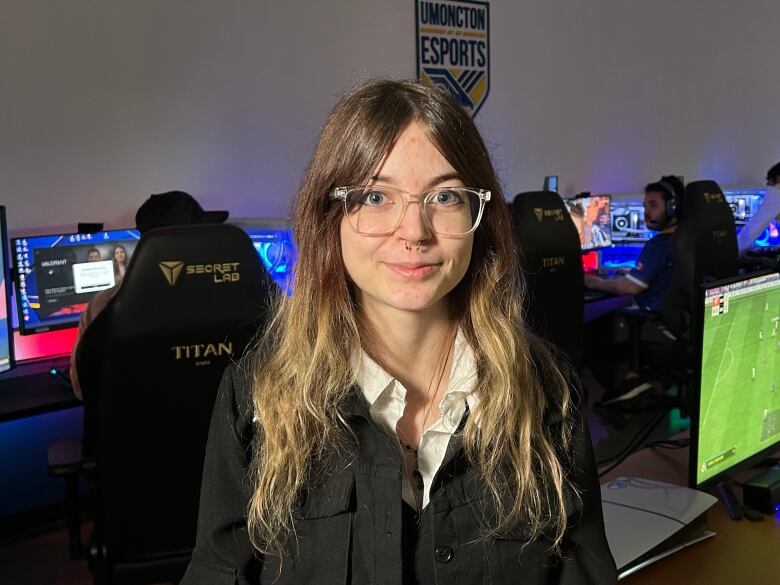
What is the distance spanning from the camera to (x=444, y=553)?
1.03m

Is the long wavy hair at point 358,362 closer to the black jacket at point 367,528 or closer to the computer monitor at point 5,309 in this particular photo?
the black jacket at point 367,528

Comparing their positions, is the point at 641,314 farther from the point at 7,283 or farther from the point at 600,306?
the point at 7,283

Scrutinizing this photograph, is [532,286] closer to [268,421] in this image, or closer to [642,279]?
[642,279]

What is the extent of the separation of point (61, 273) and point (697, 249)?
10.5 feet

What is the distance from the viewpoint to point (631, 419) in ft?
14.5

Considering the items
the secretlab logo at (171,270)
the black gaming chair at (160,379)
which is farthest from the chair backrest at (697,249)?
the secretlab logo at (171,270)

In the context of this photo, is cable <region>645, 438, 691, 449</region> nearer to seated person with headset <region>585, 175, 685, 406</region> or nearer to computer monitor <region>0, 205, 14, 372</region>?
computer monitor <region>0, 205, 14, 372</region>

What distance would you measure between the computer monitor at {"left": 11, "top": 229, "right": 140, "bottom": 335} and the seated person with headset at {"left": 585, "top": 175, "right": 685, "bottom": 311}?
2.64m

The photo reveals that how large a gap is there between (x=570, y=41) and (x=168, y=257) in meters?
4.45

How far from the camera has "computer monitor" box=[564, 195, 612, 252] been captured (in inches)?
206

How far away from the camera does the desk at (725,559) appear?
131cm

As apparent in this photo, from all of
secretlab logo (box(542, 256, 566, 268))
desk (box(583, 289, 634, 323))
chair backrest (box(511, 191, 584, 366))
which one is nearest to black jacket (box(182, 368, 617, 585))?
chair backrest (box(511, 191, 584, 366))

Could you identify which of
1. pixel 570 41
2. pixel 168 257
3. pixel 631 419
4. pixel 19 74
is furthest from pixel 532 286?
pixel 570 41

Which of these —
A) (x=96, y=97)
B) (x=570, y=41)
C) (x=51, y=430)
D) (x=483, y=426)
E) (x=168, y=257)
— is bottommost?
(x=51, y=430)
